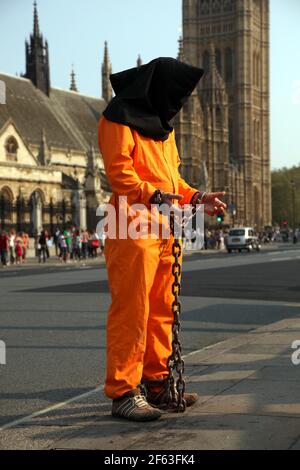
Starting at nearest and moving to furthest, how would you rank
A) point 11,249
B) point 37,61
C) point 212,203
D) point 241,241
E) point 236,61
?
point 212,203 → point 11,249 → point 241,241 → point 37,61 → point 236,61

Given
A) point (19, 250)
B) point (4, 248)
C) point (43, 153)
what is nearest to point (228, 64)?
point (43, 153)

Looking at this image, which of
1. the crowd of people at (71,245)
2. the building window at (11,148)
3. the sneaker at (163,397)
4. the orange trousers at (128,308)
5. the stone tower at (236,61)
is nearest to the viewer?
the orange trousers at (128,308)

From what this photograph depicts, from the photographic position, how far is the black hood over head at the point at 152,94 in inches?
173

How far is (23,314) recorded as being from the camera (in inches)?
400

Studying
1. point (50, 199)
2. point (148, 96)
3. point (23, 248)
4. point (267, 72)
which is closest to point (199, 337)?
point (148, 96)

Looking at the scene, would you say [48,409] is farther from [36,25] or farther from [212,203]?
[36,25]

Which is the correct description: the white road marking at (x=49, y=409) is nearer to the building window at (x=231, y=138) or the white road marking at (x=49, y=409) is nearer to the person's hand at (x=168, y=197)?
the person's hand at (x=168, y=197)

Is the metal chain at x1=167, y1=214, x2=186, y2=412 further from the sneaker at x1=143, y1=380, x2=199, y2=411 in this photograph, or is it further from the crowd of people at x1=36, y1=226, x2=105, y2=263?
the crowd of people at x1=36, y1=226, x2=105, y2=263

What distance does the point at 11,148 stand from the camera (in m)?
47.9

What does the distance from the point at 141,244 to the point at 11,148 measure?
44843 millimetres

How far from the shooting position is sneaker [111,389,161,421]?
4027 millimetres

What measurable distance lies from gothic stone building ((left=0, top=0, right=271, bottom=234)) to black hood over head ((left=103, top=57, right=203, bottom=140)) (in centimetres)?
3467

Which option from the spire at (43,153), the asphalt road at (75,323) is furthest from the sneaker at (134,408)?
the spire at (43,153)

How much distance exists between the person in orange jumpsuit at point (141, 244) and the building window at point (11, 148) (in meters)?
44.0
